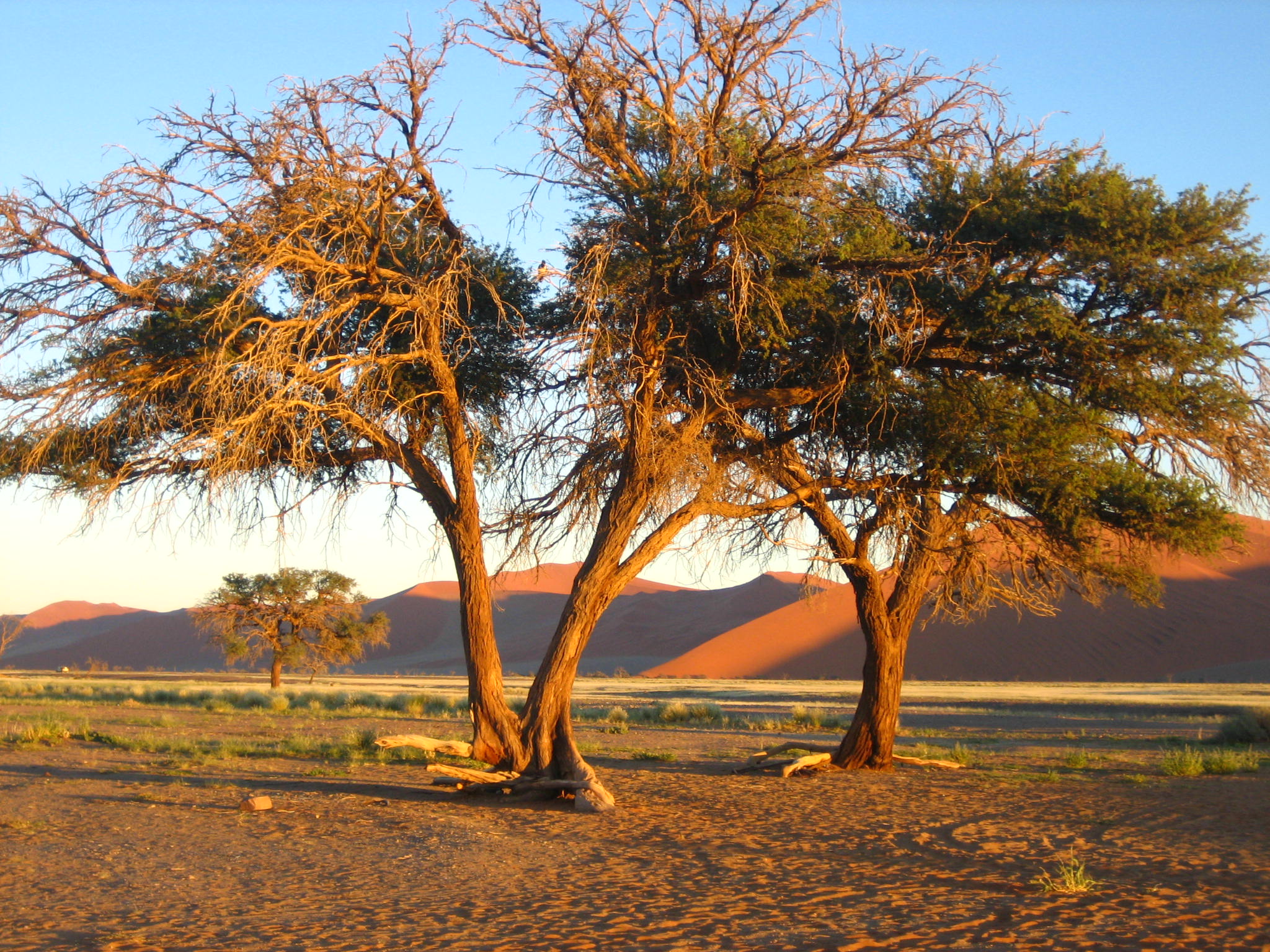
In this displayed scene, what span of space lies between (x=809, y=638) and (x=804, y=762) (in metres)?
73.0

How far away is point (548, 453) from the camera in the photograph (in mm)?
12391

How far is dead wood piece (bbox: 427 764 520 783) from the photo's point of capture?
11.3 meters

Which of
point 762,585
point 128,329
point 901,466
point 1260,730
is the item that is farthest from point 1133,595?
point 762,585

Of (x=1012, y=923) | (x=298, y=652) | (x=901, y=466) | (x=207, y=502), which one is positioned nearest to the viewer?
(x=1012, y=923)

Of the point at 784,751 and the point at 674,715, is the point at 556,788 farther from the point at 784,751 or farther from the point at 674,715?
the point at 674,715

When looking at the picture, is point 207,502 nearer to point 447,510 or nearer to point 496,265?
point 447,510

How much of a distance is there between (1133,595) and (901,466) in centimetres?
389

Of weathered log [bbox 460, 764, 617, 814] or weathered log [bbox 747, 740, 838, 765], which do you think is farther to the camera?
weathered log [bbox 747, 740, 838, 765]

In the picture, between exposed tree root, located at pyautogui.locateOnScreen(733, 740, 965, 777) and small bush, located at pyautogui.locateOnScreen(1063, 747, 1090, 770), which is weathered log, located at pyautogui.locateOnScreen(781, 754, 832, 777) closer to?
exposed tree root, located at pyautogui.locateOnScreen(733, 740, 965, 777)

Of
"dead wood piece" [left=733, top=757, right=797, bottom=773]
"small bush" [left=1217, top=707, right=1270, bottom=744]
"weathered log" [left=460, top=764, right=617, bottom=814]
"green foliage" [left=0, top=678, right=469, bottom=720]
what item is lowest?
"green foliage" [left=0, top=678, right=469, bottom=720]

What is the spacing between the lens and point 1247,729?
67.8 feet

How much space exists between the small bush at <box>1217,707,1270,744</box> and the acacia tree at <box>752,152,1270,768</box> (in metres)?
9.06

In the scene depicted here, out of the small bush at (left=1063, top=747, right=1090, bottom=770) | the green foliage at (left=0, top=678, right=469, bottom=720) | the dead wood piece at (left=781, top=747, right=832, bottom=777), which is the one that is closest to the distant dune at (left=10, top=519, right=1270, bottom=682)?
the green foliage at (left=0, top=678, right=469, bottom=720)

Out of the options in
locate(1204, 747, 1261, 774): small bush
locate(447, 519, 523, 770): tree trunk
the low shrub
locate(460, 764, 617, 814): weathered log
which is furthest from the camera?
locate(1204, 747, 1261, 774): small bush
